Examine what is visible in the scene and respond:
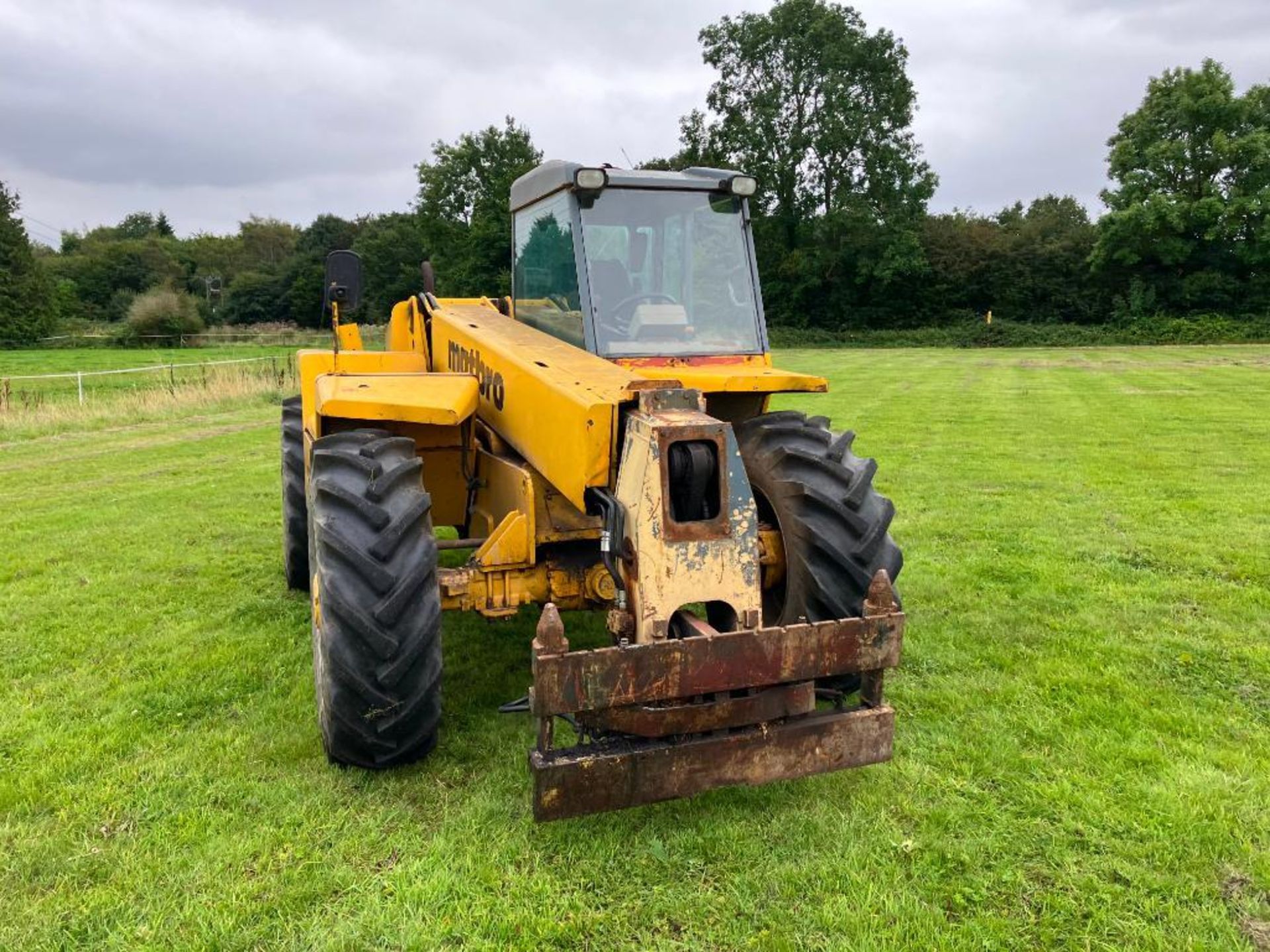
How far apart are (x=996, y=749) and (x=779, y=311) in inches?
1818

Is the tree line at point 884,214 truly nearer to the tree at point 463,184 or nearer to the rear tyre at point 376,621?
the tree at point 463,184

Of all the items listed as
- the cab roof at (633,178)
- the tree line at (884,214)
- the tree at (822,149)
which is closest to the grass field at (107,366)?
the tree line at (884,214)

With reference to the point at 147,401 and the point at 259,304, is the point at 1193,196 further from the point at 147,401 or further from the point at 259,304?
the point at 259,304

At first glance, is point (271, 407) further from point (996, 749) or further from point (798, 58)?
point (798, 58)

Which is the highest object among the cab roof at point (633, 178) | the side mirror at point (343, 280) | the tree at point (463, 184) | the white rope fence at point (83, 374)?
the tree at point (463, 184)

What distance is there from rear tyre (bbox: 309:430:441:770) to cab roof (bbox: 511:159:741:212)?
1753mm

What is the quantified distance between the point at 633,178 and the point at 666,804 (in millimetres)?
2935

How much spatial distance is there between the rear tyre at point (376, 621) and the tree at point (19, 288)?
5638 cm

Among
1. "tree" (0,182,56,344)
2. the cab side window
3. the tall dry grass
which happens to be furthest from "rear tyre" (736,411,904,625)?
"tree" (0,182,56,344)

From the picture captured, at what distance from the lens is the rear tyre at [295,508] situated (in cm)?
608

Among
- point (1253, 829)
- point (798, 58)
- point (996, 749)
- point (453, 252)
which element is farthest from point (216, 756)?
point (798, 58)

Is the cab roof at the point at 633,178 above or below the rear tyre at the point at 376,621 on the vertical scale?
above

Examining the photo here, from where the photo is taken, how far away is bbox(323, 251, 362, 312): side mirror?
462cm

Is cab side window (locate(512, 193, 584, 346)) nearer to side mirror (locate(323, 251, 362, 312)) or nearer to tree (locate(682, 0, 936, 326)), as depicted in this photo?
side mirror (locate(323, 251, 362, 312))
